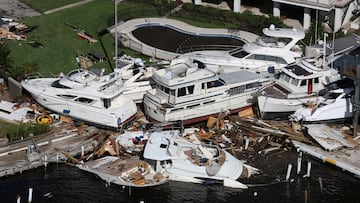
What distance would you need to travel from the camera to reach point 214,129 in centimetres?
4838

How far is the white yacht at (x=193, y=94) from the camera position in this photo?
157 feet

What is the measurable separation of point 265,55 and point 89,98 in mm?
13112

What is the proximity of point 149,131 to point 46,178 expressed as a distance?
24.2ft

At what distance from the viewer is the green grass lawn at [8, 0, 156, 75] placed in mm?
57156

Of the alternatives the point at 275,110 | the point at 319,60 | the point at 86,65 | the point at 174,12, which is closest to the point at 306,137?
the point at 275,110

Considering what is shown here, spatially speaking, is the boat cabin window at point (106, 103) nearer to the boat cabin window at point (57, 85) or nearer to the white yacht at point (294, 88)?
the boat cabin window at point (57, 85)

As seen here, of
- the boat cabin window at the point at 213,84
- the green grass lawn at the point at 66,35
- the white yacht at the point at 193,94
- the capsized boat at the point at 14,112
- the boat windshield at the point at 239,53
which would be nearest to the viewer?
the white yacht at the point at 193,94

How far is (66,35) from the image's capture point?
62125mm

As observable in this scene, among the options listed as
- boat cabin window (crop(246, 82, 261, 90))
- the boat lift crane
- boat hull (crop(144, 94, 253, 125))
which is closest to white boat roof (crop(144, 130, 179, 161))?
boat hull (crop(144, 94, 253, 125))

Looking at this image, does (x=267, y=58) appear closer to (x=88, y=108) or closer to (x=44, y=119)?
(x=88, y=108)

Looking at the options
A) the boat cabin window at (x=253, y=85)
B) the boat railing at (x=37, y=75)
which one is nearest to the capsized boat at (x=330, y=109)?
the boat cabin window at (x=253, y=85)

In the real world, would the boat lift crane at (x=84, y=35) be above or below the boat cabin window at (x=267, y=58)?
below

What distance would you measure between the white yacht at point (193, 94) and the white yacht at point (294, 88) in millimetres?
1390

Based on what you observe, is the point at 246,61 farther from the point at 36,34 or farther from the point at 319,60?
the point at 36,34
